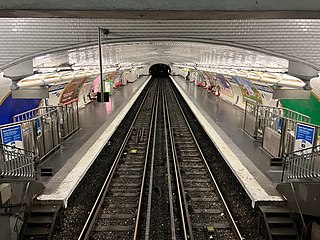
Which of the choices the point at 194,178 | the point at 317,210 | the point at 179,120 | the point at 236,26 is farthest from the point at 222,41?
the point at 179,120

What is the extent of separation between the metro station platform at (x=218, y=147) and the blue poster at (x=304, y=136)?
0.98m

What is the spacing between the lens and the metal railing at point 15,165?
618 centimetres

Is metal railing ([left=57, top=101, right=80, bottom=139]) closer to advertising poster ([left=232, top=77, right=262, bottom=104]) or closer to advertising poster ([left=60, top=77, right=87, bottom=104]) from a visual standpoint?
advertising poster ([left=60, top=77, right=87, bottom=104])

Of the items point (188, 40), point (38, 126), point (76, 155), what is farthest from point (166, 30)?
point (76, 155)

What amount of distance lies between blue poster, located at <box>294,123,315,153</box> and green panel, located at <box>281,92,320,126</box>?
5.29 ft

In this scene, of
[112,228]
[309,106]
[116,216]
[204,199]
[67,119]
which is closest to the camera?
[112,228]

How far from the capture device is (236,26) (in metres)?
6.96

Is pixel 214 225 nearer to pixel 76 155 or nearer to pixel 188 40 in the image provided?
pixel 188 40

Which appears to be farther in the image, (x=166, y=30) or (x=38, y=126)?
(x=38, y=126)

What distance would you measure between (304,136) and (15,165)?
22.4ft

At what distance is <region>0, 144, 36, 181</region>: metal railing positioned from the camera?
243 inches

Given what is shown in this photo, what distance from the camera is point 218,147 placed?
387 inches

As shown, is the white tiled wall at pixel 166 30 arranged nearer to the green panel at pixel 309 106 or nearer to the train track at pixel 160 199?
the green panel at pixel 309 106

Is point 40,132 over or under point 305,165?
over
